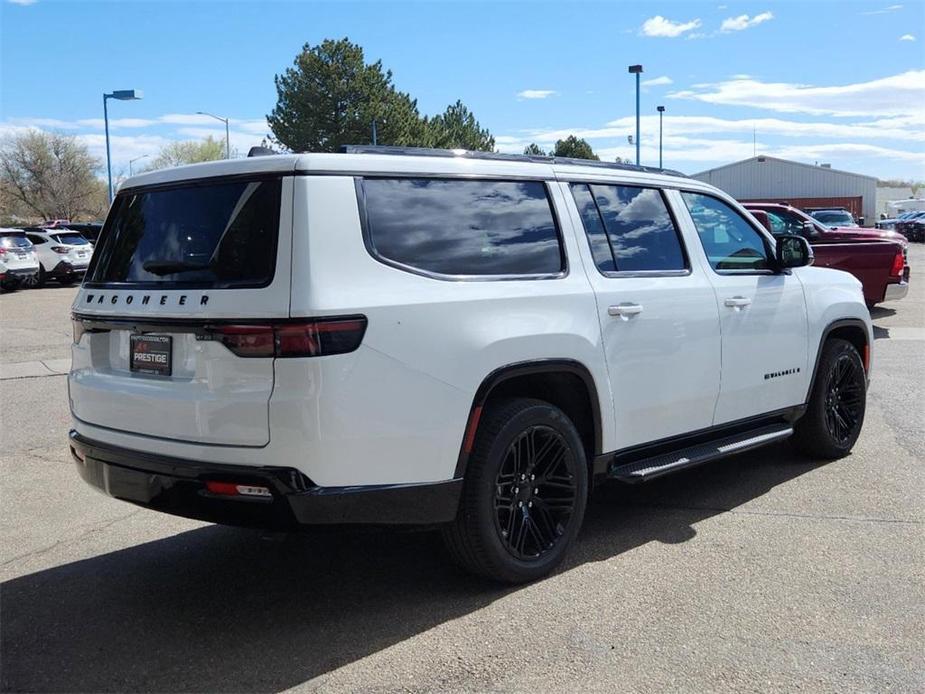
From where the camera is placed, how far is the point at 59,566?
461 cm

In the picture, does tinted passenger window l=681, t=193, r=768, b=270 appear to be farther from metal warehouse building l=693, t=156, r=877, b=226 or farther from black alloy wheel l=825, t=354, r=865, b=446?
metal warehouse building l=693, t=156, r=877, b=226

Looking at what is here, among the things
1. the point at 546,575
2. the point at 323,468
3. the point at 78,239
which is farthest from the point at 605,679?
the point at 78,239

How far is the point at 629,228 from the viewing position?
191 inches

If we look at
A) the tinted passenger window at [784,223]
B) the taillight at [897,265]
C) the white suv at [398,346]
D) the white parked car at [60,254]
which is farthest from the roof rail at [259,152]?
the white parked car at [60,254]

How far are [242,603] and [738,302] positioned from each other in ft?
10.5

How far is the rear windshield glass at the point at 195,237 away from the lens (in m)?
3.57

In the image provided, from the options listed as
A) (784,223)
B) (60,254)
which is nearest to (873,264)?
(784,223)

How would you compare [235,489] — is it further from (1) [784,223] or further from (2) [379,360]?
(1) [784,223]

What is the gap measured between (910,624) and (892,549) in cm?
93

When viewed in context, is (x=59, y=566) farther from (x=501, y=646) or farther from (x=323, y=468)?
(x=501, y=646)

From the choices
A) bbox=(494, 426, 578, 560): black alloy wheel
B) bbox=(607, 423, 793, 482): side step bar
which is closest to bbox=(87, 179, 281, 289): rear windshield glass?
bbox=(494, 426, 578, 560): black alloy wheel

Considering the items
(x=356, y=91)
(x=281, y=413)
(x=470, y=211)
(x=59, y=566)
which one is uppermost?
(x=356, y=91)

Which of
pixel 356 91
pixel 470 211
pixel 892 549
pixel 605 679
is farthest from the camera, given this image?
pixel 356 91

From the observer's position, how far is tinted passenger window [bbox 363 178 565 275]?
3768 mm
